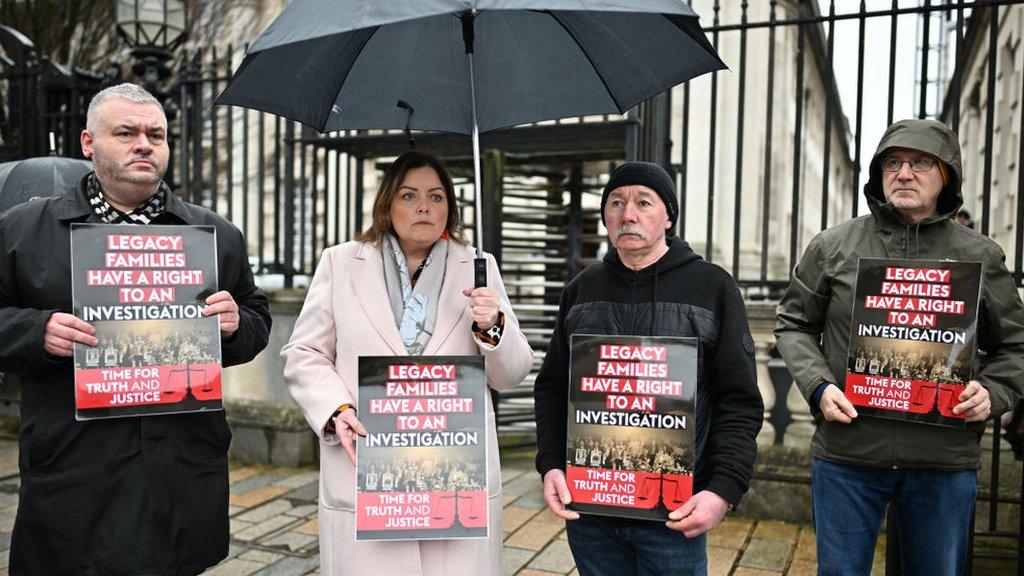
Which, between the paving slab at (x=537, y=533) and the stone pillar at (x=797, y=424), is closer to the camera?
the paving slab at (x=537, y=533)

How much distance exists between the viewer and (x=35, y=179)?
141 inches

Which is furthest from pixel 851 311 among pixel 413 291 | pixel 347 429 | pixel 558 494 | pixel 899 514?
pixel 347 429

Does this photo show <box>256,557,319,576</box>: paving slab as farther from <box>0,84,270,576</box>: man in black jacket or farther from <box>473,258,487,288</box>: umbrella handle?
<box>473,258,487,288</box>: umbrella handle

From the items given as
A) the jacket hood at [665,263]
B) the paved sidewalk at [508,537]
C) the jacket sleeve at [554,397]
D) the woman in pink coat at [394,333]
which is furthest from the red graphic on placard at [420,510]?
the paved sidewalk at [508,537]

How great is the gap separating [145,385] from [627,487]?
139cm

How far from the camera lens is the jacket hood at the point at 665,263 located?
2.31 meters

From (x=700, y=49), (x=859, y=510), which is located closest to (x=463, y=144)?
(x=700, y=49)

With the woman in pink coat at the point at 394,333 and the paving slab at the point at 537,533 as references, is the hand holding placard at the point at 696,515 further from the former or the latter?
the paving slab at the point at 537,533

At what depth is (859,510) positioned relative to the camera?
2.77 m

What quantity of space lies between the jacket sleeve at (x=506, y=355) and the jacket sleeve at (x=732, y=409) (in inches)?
21.5

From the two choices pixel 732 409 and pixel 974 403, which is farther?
pixel 974 403

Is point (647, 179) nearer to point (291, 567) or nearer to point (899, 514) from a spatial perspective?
point (899, 514)

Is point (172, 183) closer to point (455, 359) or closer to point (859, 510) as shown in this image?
point (455, 359)

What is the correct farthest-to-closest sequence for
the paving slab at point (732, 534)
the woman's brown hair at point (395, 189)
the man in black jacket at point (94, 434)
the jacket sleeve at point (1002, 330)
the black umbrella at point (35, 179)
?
the paving slab at point (732, 534)
the black umbrella at point (35, 179)
the jacket sleeve at point (1002, 330)
the woman's brown hair at point (395, 189)
the man in black jacket at point (94, 434)
